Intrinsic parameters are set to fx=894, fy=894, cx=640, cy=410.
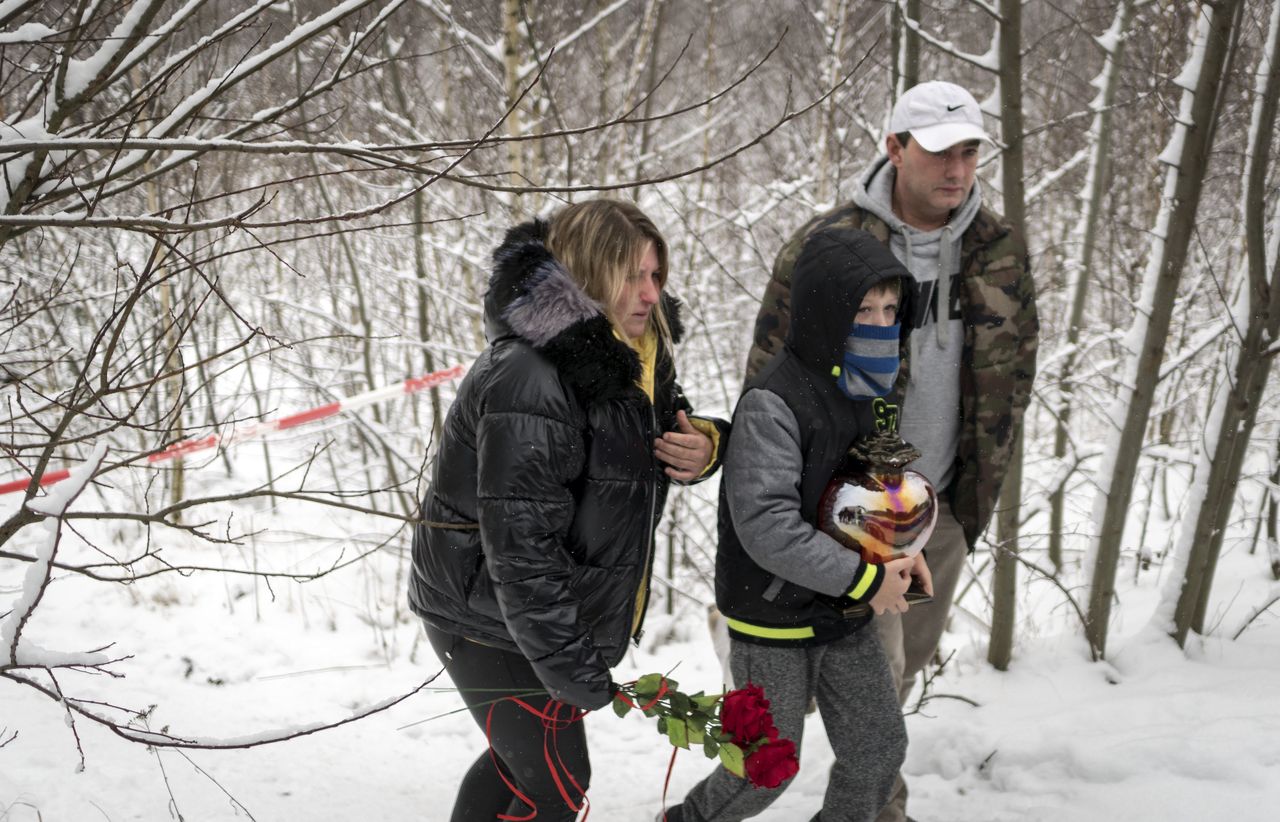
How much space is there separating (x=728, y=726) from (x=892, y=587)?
1.69 feet

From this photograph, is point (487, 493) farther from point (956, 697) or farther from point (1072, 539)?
point (1072, 539)

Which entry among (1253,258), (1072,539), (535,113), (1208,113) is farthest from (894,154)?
A: (1072,539)

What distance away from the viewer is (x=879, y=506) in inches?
79.4

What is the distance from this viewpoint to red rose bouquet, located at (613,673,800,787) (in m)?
1.75

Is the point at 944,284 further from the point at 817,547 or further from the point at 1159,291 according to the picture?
the point at 1159,291


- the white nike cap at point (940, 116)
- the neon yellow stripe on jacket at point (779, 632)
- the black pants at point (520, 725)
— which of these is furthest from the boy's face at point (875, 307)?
the black pants at point (520, 725)

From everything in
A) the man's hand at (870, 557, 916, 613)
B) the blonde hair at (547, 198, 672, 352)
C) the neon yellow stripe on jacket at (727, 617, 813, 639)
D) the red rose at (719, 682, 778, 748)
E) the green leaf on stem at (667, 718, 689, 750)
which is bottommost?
the green leaf on stem at (667, 718, 689, 750)

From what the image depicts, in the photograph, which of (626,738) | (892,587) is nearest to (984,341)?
(892,587)

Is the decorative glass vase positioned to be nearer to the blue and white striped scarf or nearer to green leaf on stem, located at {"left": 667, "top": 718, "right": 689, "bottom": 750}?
the blue and white striped scarf

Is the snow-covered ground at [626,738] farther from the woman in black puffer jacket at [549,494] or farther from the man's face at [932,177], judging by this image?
the man's face at [932,177]

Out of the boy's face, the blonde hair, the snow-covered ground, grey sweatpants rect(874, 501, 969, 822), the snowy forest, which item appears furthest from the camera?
the snow-covered ground

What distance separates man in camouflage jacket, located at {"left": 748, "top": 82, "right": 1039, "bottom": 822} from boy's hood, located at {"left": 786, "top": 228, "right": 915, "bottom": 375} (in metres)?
0.35

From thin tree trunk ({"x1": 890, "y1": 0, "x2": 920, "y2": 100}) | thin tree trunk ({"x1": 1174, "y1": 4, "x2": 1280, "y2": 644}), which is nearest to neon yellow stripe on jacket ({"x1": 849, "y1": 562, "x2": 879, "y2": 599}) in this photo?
thin tree trunk ({"x1": 1174, "y1": 4, "x2": 1280, "y2": 644})

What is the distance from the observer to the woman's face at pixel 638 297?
1981 mm
